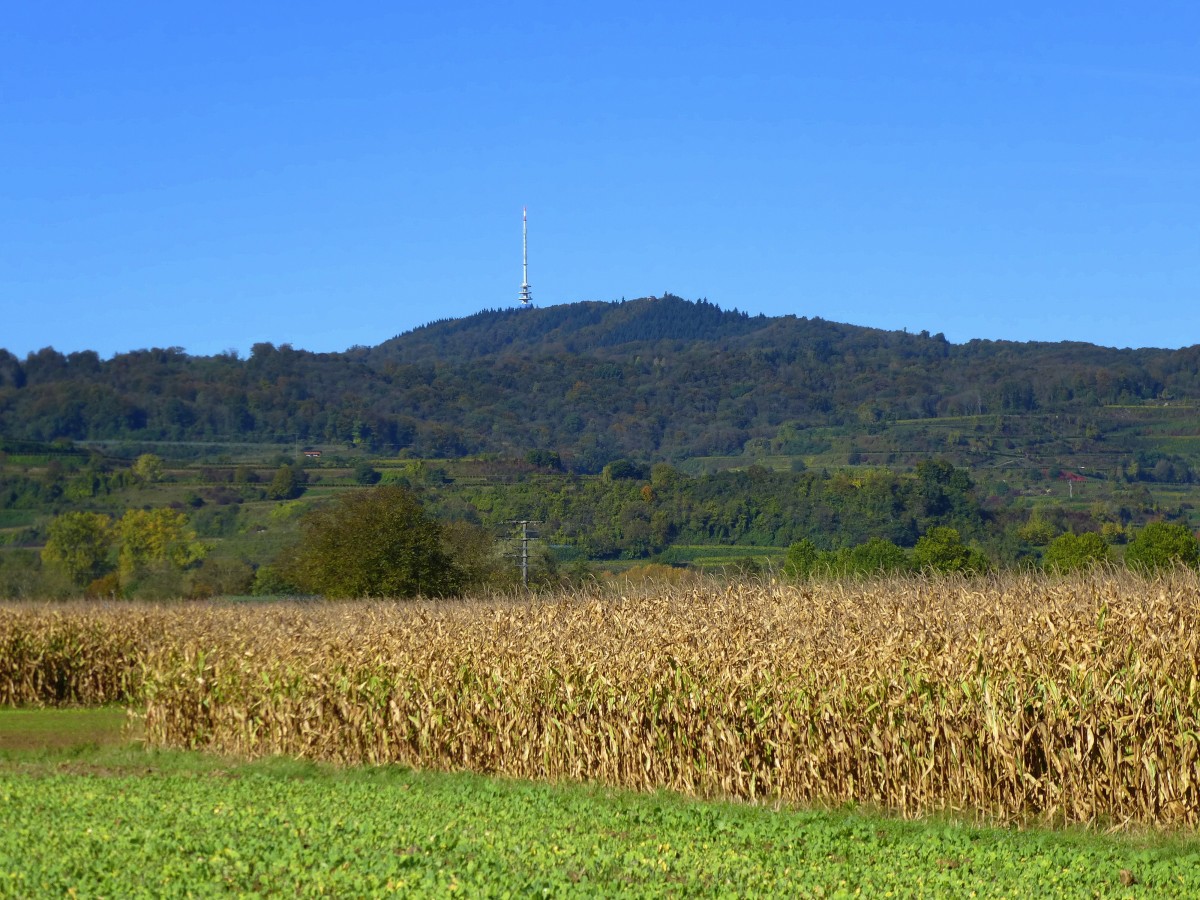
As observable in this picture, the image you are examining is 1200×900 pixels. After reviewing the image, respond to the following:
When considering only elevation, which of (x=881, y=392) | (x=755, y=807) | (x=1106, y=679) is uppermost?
(x=881, y=392)

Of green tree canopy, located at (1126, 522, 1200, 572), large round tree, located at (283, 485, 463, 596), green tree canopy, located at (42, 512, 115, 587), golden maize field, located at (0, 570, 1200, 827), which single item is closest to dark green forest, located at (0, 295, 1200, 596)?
green tree canopy, located at (42, 512, 115, 587)

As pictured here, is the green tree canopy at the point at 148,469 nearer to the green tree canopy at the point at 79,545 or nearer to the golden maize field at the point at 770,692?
the green tree canopy at the point at 79,545

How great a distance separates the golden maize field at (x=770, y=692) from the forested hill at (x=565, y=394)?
11646 centimetres

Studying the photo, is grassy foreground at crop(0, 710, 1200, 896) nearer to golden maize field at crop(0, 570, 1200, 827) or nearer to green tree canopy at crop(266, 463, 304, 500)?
golden maize field at crop(0, 570, 1200, 827)

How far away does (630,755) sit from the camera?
15.1 meters

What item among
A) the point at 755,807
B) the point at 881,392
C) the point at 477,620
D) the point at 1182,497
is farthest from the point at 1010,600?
the point at 881,392

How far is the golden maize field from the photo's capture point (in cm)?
1228

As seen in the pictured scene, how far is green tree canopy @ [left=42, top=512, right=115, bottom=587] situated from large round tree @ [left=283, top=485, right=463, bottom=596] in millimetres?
41552

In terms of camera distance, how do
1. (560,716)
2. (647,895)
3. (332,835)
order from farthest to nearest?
(560,716), (332,835), (647,895)

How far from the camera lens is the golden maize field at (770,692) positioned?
12281 mm

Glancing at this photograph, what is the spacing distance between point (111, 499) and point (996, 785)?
10488 cm

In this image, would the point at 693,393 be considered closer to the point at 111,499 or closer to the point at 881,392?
the point at 881,392

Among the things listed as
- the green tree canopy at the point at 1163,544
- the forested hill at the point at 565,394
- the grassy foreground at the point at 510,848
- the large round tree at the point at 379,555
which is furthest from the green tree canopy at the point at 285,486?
the grassy foreground at the point at 510,848

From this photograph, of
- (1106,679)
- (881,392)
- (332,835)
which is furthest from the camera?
(881,392)
